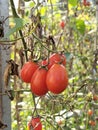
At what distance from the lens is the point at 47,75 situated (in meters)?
0.88

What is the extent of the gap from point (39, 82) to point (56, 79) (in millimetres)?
42

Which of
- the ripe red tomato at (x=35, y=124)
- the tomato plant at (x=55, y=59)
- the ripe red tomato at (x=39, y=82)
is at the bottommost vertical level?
the ripe red tomato at (x=35, y=124)

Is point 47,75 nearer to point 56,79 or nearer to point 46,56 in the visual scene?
point 56,79

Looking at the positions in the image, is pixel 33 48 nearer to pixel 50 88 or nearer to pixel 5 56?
pixel 5 56

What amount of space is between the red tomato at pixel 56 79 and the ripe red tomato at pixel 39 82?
0.06 feet

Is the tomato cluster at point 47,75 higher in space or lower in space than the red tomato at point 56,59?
lower

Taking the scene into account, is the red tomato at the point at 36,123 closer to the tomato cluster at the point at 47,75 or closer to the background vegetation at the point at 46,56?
the background vegetation at the point at 46,56

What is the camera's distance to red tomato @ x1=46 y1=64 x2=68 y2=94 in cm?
85

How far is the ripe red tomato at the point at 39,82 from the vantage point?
877 millimetres

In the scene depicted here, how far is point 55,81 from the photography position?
0.85 meters

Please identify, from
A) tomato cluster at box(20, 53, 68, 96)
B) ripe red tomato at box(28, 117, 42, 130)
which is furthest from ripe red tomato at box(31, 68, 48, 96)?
ripe red tomato at box(28, 117, 42, 130)

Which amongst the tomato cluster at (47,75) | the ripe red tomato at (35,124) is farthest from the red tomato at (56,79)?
the ripe red tomato at (35,124)

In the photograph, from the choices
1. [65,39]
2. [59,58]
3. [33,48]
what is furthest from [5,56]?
[65,39]

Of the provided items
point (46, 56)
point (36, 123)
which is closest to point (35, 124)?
point (36, 123)
